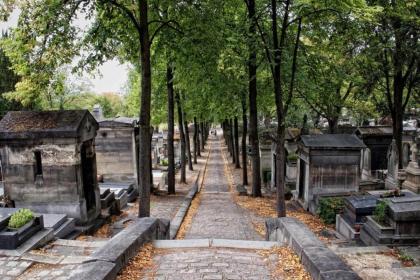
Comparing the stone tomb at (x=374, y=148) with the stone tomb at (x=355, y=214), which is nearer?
the stone tomb at (x=355, y=214)

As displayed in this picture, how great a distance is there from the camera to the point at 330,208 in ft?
40.7

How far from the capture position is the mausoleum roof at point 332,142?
46.0 ft

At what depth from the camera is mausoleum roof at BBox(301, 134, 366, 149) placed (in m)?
14.0

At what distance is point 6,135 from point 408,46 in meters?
14.4

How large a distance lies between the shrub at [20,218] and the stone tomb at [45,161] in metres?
2.54

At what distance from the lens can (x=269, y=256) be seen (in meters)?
7.08

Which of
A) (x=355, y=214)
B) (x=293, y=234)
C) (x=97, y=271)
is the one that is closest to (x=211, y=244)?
(x=293, y=234)

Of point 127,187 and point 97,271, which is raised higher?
point 97,271

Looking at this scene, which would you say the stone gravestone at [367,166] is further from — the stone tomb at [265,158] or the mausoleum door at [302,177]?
the mausoleum door at [302,177]

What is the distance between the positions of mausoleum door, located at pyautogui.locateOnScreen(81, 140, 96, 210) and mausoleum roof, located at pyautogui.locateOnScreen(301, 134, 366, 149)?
7809 mm

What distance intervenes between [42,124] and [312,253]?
843 centimetres

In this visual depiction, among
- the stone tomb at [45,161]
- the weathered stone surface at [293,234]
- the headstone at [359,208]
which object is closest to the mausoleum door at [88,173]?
the stone tomb at [45,161]

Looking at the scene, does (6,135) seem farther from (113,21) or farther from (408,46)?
(408,46)

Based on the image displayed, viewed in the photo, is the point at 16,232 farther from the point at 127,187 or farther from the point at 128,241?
the point at 127,187
